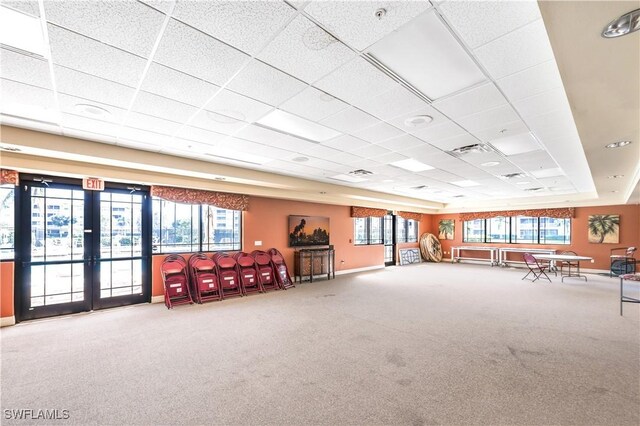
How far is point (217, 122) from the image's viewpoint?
3.30 m

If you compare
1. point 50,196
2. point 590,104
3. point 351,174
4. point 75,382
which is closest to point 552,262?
point 351,174

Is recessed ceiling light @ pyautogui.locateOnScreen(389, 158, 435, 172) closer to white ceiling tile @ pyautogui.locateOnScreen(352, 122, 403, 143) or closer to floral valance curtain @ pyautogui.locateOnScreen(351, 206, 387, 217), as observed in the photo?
white ceiling tile @ pyautogui.locateOnScreen(352, 122, 403, 143)

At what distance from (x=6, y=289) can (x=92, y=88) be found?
3.87 meters

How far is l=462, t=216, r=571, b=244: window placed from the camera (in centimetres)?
1027

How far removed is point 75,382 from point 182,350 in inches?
38.1

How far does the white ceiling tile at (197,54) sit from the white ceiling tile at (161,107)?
0.66 meters

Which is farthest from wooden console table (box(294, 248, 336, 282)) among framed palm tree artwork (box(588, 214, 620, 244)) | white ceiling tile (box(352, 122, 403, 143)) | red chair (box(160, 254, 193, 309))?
framed palm tree artwork (box(588, 214, 620, 244))

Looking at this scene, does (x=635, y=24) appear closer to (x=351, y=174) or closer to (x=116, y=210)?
(x=351, y=174)

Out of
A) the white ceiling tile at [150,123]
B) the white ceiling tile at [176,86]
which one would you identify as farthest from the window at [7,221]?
the white ceiling tile at [176,86]

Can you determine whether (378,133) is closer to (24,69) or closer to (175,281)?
(24,69)

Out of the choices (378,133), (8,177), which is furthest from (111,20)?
(8,177)

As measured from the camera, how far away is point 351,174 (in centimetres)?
610

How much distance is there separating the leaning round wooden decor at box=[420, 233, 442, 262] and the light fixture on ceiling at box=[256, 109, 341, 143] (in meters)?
10.2

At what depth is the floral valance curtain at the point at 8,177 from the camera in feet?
13.3
